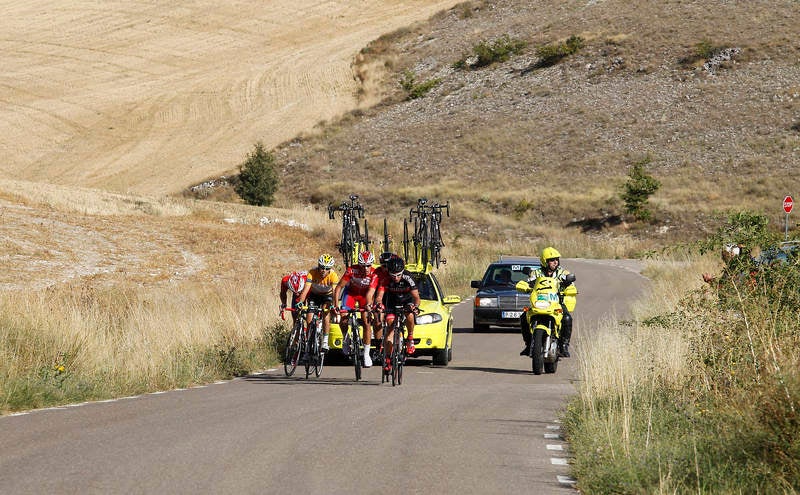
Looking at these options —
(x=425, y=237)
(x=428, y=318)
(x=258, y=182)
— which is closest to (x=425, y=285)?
(x=428, y=318)

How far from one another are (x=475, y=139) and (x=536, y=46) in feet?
70.9

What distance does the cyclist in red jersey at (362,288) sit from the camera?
17719 mm

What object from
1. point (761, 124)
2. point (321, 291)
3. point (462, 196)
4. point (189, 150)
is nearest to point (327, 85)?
point (189, 150)

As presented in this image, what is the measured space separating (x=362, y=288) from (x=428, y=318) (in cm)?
226

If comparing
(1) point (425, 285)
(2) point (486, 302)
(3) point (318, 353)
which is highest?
(1) point (425, 285)

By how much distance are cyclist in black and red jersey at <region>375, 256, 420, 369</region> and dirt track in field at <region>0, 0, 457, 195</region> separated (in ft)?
217

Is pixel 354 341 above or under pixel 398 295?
under

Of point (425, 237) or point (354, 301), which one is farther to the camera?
point (425, 237)

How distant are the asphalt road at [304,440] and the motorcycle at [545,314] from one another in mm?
593

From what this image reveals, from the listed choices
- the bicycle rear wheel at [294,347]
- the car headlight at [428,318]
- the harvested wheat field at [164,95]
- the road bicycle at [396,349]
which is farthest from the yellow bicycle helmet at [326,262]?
the harvested wheat field at [164,95]

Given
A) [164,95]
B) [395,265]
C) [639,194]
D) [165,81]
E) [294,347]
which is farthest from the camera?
[165,81]

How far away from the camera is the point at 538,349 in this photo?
18.8 meters

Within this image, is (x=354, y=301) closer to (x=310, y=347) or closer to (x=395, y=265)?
(x=310, y=347)

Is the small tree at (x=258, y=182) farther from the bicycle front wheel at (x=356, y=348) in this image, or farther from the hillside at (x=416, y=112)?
the bicycle front wheel at (x=356, y=348)
